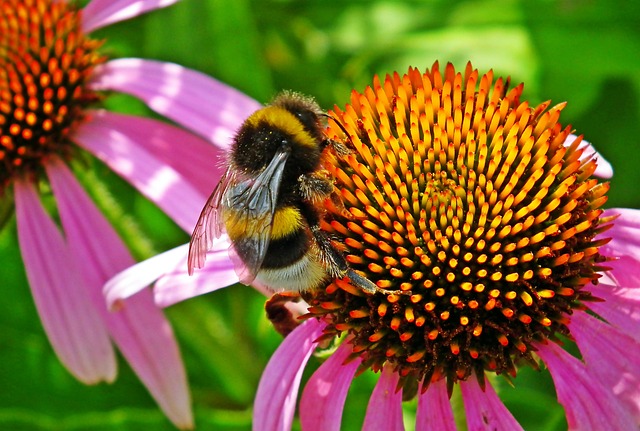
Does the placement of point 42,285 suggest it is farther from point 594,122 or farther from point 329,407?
point 594,122

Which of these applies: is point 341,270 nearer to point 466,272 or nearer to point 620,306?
point 466,272

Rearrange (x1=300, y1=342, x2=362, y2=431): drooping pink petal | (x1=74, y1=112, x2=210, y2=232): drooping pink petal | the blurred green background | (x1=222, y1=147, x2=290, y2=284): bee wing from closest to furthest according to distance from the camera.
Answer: (x1=222, y1=147, x2=290, y2=284): bee wing, (x1=300, y1=342, x2=362, y2=431): drooping pink petal, (x1=74, y1=112, x2=210, y2=232): drooping pink petal, the blurred green background

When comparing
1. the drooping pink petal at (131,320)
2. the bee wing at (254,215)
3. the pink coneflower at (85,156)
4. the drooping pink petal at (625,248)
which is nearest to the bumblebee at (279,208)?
the bee wing at (254,215)

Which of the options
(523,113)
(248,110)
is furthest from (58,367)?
(523,113)

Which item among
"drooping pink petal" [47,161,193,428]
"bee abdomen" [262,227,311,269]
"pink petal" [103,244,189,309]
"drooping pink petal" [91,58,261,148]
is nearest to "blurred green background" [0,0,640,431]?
"drooping pink petal" [47,161,193,428]

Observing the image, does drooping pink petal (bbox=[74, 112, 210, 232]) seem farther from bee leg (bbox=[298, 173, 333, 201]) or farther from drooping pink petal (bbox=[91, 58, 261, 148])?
bee leg (bbox=[298, 173, 333, 201])
